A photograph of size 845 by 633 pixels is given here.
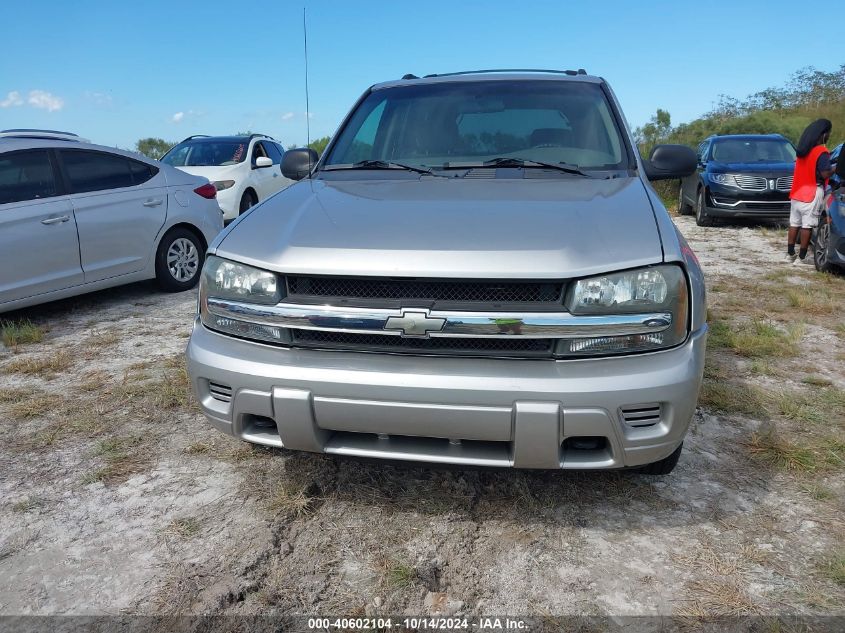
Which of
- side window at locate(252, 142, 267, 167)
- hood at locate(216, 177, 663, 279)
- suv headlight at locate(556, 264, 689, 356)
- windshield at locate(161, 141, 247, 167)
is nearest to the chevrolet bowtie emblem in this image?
hood at locate(216, 177, 663, 279)

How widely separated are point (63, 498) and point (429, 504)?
5.02 feet

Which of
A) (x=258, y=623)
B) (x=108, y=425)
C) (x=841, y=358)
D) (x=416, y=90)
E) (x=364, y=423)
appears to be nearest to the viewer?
(x=258, y=623)

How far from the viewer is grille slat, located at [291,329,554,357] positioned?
217cm

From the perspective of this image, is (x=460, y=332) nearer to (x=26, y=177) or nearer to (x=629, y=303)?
(x=629, y=303)

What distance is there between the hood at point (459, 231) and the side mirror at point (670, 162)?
68cm

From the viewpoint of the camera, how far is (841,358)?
4422 mm

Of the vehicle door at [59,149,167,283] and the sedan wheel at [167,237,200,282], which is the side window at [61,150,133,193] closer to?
the vehicle door at [59,149,167,283]

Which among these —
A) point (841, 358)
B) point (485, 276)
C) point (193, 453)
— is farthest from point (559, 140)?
point (841, 358)

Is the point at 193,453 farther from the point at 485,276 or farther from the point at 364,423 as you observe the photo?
the point at 485,276

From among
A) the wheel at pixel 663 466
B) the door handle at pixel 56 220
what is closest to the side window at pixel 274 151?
the door handle at pixel 56 220

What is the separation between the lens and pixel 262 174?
1021 centimetres

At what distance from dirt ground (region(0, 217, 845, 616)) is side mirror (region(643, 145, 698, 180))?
1.25 meters

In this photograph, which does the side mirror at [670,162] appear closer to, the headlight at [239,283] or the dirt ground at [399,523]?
the dirt ground at [399,523]

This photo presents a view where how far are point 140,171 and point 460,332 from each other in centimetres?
517
